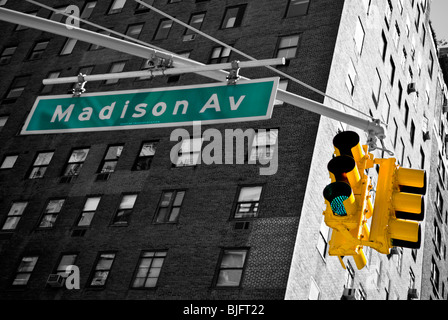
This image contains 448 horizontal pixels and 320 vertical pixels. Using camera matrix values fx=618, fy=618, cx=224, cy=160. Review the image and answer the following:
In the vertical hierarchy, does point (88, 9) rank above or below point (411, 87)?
above

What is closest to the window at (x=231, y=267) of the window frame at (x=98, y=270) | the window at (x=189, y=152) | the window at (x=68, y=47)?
the window frame at (x=98, y=270)

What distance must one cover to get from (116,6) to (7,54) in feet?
28.0

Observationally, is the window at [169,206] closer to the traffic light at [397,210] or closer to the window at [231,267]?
the window at [231,267]

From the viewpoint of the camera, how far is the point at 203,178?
28516 mm

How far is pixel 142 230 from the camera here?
2798cm

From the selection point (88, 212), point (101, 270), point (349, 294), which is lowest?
point (349, 294)

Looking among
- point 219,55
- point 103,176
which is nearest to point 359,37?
point 219,55

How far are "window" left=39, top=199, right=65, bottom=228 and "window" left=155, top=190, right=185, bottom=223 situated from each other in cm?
580

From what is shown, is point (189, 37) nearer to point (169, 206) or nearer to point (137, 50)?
point (169, 206)

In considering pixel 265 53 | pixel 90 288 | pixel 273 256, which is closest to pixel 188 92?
pixel 273 256

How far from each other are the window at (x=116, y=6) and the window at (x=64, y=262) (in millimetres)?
18674

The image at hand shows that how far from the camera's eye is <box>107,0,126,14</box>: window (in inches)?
1613

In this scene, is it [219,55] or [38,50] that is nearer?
[219,55]

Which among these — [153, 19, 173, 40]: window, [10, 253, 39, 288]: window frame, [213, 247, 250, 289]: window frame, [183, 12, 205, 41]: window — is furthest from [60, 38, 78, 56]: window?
[213, 247, 250, 289]: window frame
